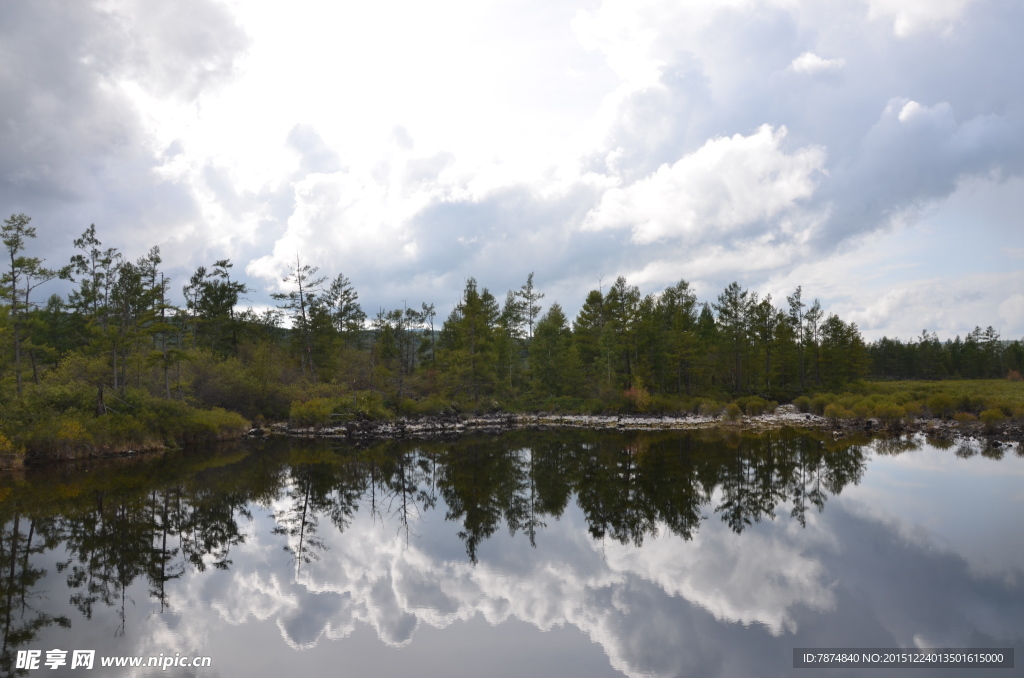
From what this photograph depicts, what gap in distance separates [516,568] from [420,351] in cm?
5315

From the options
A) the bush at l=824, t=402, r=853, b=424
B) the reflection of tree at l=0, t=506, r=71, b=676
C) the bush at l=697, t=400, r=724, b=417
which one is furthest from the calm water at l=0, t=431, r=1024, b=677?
the bush at l=697, t=400, r=724, b=417

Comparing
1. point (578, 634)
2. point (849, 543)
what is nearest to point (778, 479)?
point (849, 543)

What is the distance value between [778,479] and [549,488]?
7.97m

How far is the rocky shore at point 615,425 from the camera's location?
3008 cm

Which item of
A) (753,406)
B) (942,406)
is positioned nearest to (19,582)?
(753,406)

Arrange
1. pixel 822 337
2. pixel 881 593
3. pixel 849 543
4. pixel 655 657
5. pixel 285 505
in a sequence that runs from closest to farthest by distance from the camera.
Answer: pixel 655 657 < pixel 881 593 < pixel 849 543 < pixel 285 505 < pixel 822 337

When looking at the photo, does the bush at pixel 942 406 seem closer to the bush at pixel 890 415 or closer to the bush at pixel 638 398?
the bush at pixel 890 415

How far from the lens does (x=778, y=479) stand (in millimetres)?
18031

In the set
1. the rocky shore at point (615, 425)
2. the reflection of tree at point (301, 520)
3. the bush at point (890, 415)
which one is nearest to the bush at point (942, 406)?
the rocky shore at point (615, 425)

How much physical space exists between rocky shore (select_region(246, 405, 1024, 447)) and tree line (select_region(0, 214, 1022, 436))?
2801 mm

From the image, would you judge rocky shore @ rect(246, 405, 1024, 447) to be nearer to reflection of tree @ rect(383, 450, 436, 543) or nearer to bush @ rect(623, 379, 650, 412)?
bush @ rect(623, 379, 650, 412)

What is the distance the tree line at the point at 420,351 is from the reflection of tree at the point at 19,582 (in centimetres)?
1425

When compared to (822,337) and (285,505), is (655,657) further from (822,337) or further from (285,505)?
(822,337)

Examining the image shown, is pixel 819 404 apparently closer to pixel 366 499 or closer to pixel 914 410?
pixel 914 410
